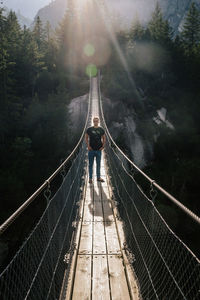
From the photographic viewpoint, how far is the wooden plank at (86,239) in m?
2.94

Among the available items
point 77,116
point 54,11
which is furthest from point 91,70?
point 54,11

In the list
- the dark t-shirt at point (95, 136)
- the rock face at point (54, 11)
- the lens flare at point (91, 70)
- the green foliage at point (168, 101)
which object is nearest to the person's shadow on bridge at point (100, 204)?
the dark t-shirt at point (95, 136)

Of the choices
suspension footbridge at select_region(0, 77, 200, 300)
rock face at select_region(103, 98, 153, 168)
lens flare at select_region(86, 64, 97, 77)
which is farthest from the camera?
lens flare at select_region(86, 64, 97, 77)

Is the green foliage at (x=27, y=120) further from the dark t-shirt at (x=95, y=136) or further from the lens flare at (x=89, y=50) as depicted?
the dark t-shirt at (x=95, y=136)

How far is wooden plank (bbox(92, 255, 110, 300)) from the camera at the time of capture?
85.4 inches

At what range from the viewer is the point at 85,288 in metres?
2.27

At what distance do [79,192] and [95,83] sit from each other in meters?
25.1

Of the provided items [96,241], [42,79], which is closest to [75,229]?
[96,241]

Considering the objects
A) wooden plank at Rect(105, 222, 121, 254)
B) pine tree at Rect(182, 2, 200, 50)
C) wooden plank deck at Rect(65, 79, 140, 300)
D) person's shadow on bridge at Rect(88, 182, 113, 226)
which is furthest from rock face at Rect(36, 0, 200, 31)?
wooden plank at Rect(105, 222, 121, 254)

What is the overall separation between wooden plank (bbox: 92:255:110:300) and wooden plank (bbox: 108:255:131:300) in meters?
0.06

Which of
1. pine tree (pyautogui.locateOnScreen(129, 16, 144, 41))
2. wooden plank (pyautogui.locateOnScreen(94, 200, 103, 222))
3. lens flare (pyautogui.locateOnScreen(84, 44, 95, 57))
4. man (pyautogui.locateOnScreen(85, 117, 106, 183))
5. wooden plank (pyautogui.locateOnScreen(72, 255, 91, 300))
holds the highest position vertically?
pine tree (pyautogui.locateOnScreen(129, 16, 144, 41))

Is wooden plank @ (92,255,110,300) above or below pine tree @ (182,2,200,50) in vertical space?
below

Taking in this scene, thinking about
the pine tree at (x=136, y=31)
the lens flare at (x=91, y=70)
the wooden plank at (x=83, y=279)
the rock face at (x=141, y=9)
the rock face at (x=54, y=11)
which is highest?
the rock face at (x=54, y=11)

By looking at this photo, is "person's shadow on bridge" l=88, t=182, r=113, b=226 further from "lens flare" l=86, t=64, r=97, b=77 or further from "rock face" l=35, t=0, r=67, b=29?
"rock face" l=35, t=0, r=67, b=29
